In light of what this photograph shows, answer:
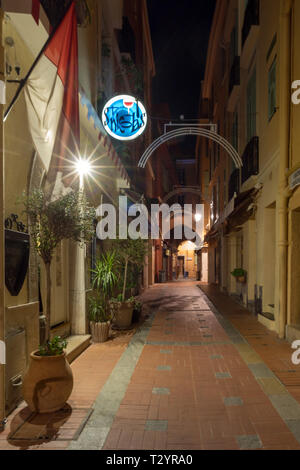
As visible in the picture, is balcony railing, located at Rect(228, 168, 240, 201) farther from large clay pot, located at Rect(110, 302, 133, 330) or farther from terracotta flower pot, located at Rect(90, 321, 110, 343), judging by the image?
terracotta flower pot, located at Rect(90, 321, 110, 343)

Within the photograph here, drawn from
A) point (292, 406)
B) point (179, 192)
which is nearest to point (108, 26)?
point (292, 406)

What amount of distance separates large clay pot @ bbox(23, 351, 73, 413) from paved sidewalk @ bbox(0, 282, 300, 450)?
0.17 metres

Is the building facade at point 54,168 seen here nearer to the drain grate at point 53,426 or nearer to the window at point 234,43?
the drain grate at point 53,426

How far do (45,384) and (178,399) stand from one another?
1685 mm

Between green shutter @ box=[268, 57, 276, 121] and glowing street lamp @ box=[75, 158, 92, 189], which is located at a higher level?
green shutter @ box=[268, 57, 276, 121]

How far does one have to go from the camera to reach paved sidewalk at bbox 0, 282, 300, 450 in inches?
138

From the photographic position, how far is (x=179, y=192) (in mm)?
45156

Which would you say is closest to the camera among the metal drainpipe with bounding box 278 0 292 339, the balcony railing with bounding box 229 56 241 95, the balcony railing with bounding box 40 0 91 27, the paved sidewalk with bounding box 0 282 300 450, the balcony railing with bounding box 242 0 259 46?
the paved sidewalk with bounding box 0 282 300 450

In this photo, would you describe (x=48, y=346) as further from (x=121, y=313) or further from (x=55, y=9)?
(x=55, y=9)

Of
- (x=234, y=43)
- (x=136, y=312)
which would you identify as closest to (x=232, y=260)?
(x=136, y=312)

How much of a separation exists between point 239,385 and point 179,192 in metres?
41.0

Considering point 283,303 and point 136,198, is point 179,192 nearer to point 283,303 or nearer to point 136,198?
point 136,198

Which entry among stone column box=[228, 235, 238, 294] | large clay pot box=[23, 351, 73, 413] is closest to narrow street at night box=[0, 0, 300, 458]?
large clay pot box=[23, 351, 73, 413]
